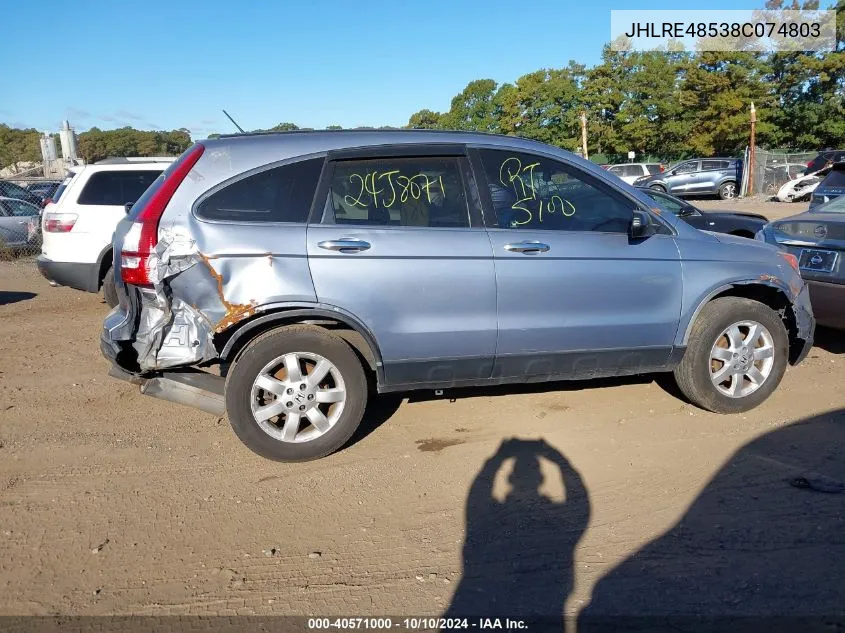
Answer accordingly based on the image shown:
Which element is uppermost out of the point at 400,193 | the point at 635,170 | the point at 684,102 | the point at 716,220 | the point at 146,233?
the point at 684,102

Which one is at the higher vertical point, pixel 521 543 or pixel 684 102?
pixel 684 102

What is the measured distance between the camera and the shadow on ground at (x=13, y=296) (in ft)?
32.1

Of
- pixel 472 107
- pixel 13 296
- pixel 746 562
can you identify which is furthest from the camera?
pixel 472 107

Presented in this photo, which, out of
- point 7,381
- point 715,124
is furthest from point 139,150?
point 7,381

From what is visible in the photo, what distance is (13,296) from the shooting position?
1020 cm

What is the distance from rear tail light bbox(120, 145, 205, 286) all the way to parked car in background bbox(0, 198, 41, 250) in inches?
498

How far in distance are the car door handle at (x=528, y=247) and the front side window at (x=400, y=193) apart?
1.04 ft

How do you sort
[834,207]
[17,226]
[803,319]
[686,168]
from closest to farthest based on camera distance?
[803,319], [834,207], [17,226], [686,168]

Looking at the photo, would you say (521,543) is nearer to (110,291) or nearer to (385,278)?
(385,278)

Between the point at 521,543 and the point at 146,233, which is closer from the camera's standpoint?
the point at 521,543

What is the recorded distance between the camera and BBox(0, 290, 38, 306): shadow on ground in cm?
979

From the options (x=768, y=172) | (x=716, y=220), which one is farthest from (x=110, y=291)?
(x=768, y=172)

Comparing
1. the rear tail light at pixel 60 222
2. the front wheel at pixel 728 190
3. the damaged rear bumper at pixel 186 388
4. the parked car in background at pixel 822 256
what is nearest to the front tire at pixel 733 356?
the parked car in background at pixel 822 256

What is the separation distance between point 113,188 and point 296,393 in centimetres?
587
